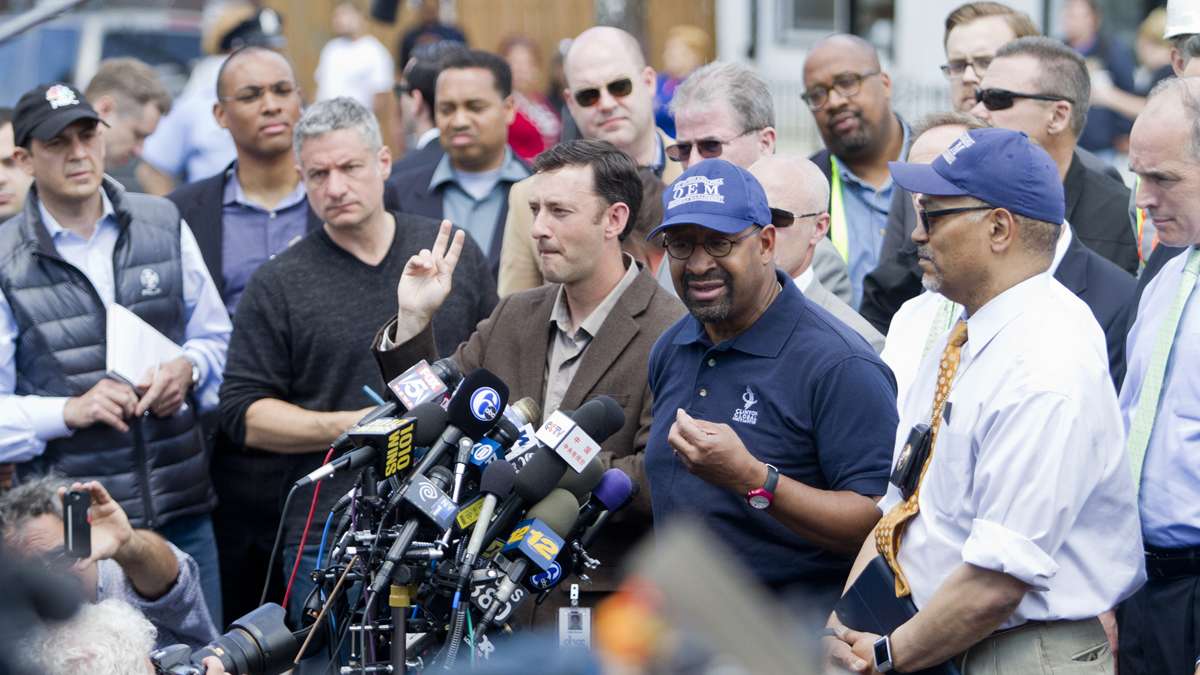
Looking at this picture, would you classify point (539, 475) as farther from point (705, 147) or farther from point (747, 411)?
point (705, 147)

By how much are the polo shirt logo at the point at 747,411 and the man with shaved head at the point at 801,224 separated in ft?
3.29

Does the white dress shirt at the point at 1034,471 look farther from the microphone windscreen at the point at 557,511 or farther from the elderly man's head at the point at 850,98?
the elderly man's head at the point at 850,98

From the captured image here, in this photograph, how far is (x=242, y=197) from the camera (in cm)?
754

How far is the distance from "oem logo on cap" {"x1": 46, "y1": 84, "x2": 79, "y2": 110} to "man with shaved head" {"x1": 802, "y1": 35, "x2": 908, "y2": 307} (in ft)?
10.3

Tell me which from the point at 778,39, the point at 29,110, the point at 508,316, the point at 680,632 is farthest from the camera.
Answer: the point at 778,39

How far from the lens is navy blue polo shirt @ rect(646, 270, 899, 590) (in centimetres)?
466

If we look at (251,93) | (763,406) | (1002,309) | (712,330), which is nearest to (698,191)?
(712,330)

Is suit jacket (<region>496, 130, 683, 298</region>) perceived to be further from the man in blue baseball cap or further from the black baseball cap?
the man in blue baseball cap

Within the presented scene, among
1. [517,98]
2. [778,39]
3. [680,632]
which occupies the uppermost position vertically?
[680,632]

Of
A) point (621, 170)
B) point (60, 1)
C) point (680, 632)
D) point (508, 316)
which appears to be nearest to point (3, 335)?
point (60, 1)

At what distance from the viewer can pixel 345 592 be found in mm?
4461

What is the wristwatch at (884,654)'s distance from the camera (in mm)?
4205

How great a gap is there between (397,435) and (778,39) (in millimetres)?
17452

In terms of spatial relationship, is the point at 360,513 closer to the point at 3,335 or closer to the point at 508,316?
the point at 508,316
